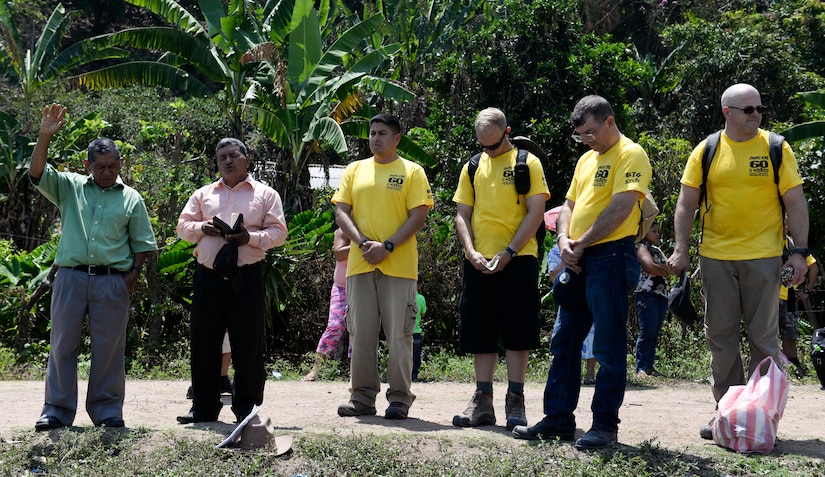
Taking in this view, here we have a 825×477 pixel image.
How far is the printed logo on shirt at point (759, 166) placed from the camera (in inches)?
219

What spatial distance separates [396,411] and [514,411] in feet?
2.74

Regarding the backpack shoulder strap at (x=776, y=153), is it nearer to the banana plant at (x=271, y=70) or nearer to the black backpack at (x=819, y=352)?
the black backpack at (x=819, y=352)

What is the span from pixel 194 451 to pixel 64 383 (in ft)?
3.76

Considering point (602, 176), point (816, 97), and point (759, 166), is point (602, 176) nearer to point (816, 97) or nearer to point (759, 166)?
point (759, 166)

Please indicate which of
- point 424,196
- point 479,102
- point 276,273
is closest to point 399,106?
point 479,102

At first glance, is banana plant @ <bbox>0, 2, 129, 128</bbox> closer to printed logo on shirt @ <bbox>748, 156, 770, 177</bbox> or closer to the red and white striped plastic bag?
printed logo on shirt @ <bbox>748, 156, 770, 177</bbox>

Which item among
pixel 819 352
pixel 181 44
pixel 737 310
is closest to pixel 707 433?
pixel 737 310

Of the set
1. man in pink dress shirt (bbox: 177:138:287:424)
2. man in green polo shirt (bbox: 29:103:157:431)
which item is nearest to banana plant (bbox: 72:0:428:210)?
man in pink dress shirt (bbox: 177:138:287:424)

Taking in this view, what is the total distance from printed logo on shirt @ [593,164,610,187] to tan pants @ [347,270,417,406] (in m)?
1.57

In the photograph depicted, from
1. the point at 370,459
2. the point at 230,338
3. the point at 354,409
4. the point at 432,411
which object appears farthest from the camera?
the point at 432,411

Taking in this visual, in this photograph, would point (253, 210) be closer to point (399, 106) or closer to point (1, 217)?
point (1, 217)

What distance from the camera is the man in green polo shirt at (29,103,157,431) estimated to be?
19.5 feet

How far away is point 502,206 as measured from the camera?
6094 millimetres

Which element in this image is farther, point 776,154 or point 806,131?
point 806,131
